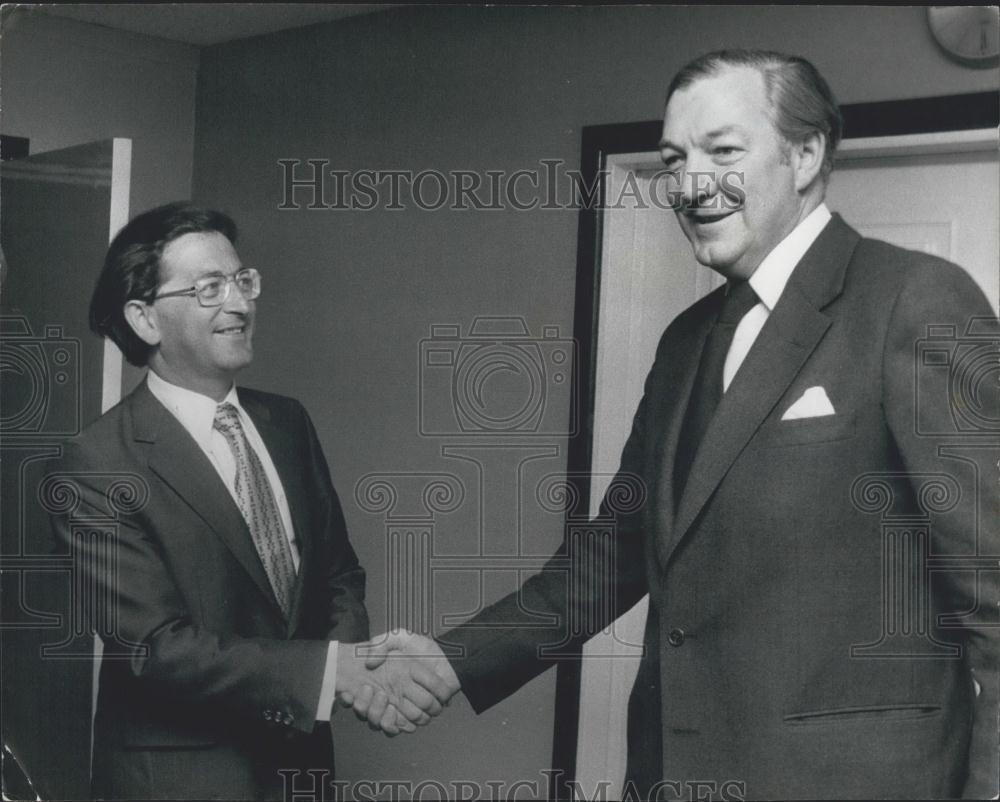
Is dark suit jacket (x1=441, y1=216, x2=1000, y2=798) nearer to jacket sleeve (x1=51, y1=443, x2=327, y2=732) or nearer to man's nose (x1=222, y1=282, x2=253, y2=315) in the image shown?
jacket sleeve (x1=51, y1=443, x2=327, y2=732)

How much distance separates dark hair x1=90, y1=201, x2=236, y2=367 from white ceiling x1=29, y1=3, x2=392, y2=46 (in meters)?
0.28

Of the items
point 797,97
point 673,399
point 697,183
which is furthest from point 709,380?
point 797,97

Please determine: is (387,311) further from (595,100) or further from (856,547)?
(856,547)

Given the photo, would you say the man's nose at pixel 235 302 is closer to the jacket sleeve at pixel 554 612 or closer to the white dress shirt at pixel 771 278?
the jacket sleeve at pixel 554 612

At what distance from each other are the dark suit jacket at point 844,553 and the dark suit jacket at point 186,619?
1.67 ft

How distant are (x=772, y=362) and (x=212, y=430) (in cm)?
78

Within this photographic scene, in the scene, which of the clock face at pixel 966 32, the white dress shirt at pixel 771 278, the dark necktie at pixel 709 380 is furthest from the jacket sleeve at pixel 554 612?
the clock face at pixel 966 32

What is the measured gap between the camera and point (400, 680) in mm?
1576

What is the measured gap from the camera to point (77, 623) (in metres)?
1.57

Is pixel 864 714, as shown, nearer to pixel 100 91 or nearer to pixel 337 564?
pixel 337 564

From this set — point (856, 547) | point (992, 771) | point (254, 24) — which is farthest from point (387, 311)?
point (992, 771)

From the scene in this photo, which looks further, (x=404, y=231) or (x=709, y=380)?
(x=404, y=231)

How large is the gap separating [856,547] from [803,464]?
5.1 inches
